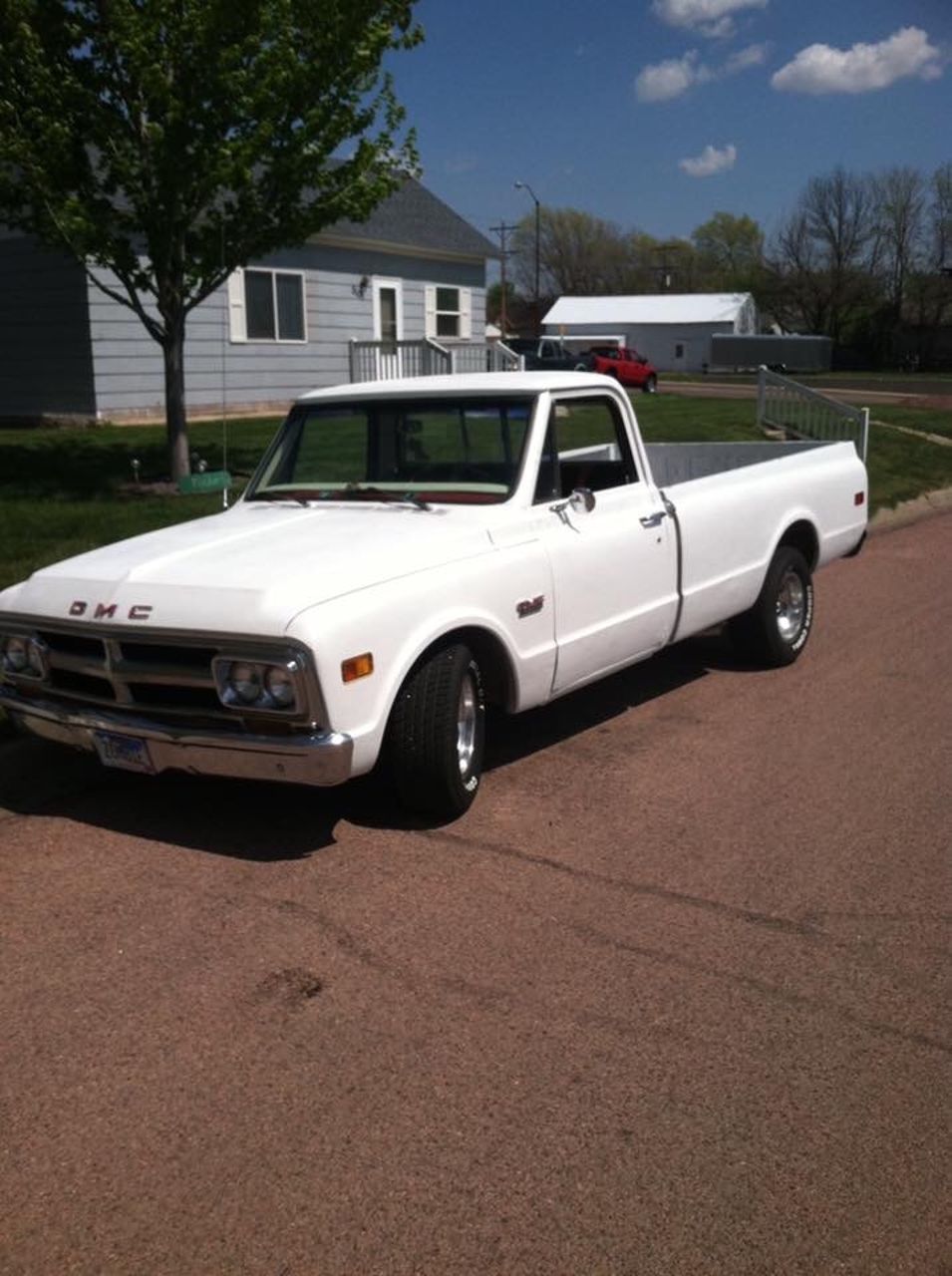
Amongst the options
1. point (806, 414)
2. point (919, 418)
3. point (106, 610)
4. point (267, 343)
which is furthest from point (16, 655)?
point (919, 418)

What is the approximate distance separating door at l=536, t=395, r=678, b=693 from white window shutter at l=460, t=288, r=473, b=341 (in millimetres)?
20187

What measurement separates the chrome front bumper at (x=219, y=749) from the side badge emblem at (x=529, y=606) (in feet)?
3.77

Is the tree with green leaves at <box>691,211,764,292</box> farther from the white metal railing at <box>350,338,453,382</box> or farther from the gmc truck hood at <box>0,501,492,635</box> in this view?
the gmc truck hood at <box>0,501,492,635</box>

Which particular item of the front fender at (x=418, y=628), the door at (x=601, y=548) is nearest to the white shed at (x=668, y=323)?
the door at (x=601, y=548)

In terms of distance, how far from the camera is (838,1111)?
321 centimetres

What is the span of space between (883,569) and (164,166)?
7.07 meters

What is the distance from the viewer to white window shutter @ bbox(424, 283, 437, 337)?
984 inches

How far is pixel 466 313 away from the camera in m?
26.2

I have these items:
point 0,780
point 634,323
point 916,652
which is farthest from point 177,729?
point 634,323

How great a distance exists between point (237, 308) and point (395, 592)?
1719cm

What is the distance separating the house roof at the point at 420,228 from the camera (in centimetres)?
2327

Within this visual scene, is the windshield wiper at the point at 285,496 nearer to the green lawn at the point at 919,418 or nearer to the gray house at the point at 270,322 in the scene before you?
the gray house at the point at 270,322

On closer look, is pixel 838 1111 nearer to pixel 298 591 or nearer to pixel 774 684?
pixel 298 591

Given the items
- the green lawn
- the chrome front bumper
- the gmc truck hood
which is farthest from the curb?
the chrome front bumper
